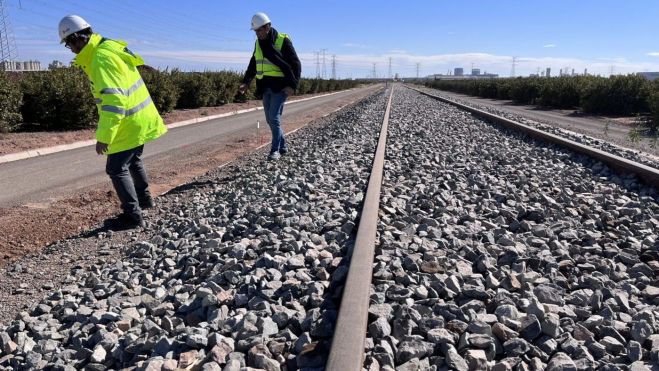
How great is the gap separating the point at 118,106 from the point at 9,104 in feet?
31.6

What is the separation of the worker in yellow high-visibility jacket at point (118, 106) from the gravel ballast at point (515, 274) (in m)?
2.50

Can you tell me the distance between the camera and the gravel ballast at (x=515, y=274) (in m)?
2.34

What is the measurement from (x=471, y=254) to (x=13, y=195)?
5.94m

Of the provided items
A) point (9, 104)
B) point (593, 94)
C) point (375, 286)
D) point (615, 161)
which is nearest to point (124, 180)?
point (375, 286)

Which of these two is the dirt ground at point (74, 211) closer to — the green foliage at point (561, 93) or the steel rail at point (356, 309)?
the steel rail at point (356, 309)

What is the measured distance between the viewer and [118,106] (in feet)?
14.8

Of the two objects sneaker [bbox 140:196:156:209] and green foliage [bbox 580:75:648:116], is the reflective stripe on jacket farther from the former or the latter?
green foliage [bbox 580:75:648:116]

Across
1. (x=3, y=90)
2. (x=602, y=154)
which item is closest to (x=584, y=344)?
(x=602, y=154)

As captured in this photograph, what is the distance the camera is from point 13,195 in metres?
6.58

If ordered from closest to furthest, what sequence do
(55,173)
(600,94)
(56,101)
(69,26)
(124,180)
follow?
(69,26), (124,180), (55,173), (56,101), (600,94)

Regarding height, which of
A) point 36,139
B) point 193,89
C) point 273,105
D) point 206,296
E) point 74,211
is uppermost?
point 193,89

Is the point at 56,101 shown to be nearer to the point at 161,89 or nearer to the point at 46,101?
the point at 46,101

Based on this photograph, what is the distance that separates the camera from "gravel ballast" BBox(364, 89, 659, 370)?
234cm

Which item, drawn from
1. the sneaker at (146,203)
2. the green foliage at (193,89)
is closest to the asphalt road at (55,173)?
the sneaker at (146,203)
